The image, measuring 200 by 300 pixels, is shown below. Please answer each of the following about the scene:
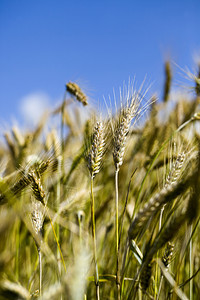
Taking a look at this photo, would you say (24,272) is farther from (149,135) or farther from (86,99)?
(149,135)

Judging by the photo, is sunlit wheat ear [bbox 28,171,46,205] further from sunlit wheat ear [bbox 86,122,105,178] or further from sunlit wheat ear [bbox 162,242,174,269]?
sunlit wheat ear [bbox 162,242,174,269]

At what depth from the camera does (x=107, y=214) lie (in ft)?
5.48

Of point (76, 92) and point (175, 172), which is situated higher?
point (76, 92)

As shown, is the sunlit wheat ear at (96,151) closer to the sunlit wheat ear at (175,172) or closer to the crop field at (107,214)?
the crop field at (107,214)

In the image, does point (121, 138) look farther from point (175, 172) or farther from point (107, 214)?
point (107, 214)

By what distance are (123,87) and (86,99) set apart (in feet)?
1.44

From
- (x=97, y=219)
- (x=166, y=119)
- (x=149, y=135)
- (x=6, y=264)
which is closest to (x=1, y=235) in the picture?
(x=6, y=264)

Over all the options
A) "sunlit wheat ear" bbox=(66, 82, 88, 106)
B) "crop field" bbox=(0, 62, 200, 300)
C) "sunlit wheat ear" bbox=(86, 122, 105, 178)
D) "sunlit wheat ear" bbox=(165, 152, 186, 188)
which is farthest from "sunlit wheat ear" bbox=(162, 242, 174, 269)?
"sunlit wheat ear" bbox=(66, 82, 88, 106)

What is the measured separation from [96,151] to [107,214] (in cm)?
92

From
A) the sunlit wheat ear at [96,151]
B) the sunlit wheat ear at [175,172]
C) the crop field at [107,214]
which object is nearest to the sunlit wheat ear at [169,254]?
the crop field at [107,214]

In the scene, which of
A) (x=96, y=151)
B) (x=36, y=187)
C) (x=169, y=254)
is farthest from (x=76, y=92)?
(x=169, y=254)

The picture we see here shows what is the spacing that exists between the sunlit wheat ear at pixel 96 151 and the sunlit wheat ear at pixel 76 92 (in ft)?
1.87

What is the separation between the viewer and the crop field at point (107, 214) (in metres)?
0.64

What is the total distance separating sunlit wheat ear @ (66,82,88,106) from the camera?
1.42 m
